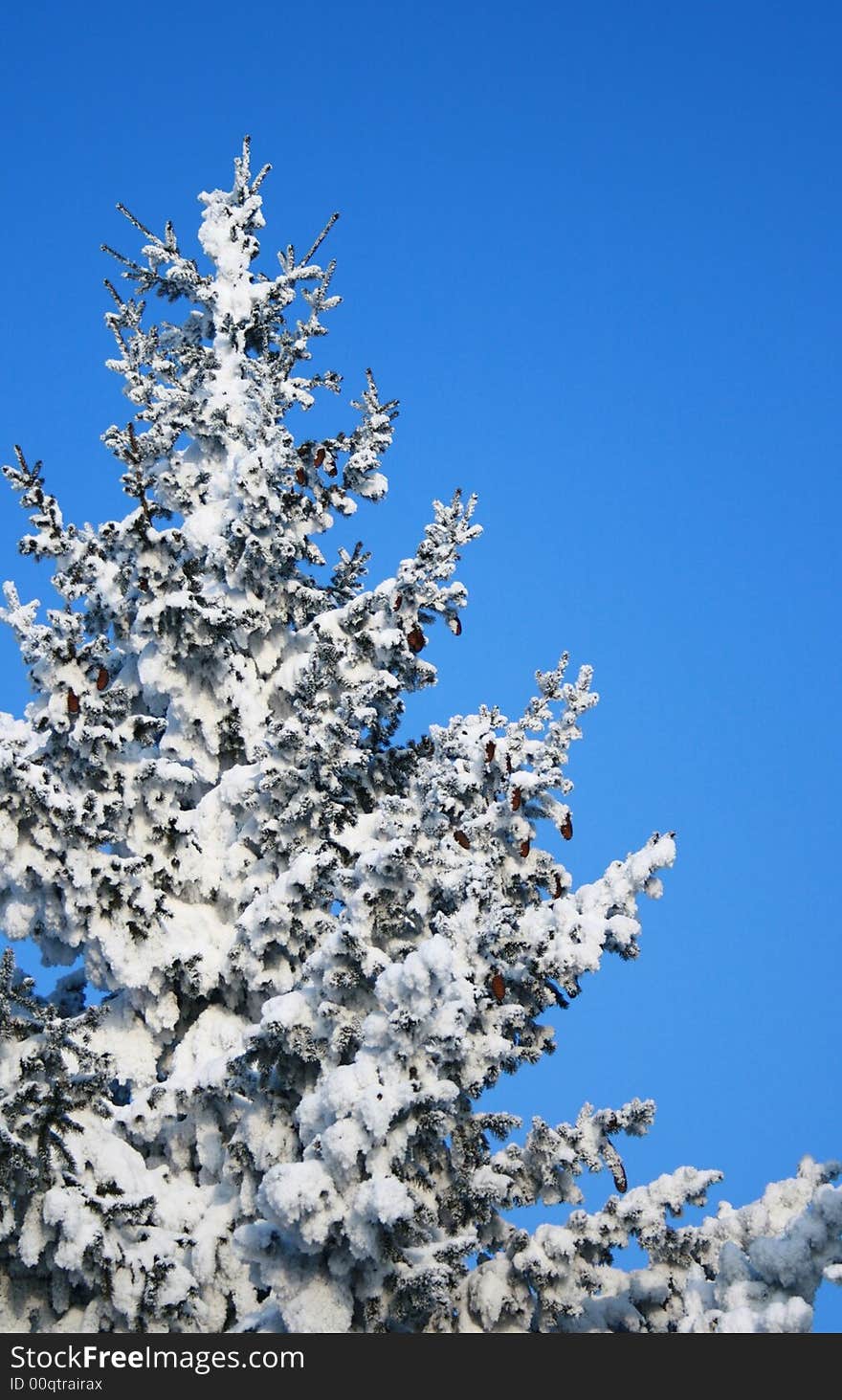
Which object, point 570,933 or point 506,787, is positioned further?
point 506,787

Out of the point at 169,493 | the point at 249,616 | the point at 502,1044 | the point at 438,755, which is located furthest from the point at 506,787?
the point at 169,493

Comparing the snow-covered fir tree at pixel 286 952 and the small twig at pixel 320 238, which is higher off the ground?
the small twig at pixel 320 238

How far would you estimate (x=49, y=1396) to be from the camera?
10.7 meters

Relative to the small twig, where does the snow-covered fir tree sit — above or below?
below

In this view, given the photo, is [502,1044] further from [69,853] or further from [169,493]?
[169,493]

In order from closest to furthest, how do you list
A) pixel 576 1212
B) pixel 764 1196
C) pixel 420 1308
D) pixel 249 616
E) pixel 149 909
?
pixel 420 1308
pixel 764 1196
pixel 576 1212
pixel 149 909
pixel 249 616

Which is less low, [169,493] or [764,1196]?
[169,493]

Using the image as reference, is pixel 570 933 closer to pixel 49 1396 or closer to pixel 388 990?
pixel 388 990

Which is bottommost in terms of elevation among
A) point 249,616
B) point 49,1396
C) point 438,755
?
point 49,1396

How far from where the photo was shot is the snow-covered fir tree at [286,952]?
10.5 m

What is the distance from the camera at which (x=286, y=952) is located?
1455 cm

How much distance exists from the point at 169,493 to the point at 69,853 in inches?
260

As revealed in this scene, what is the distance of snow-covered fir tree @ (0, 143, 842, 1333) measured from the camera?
10508 mm

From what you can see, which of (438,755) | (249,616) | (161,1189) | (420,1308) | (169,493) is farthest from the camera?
(169,493)
